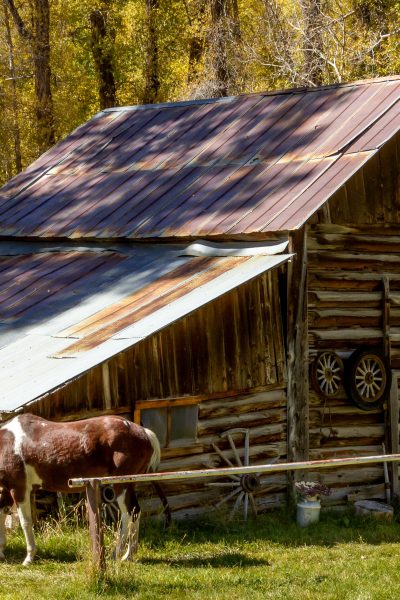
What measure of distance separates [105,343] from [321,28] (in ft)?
68.9

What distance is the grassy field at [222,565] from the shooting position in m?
9.89

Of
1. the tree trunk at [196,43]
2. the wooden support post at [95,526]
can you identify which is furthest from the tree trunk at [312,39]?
the wooden support post at [95,526]

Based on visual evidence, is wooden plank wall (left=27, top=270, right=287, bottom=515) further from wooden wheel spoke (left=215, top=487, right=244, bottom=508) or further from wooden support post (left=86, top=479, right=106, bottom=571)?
wooden support post (left=86, top=479, right=106, bottom=571)

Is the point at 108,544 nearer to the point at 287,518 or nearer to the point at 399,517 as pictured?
the point at 287,518

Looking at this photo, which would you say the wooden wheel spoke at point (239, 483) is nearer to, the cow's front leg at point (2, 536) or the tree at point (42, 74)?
the cow's front leg at point (2, 536)

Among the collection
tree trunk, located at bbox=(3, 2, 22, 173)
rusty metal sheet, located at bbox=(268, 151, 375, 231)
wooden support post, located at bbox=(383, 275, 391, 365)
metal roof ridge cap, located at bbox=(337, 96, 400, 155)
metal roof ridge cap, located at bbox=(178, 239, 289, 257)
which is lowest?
wooden support post, located at bbox=(383, 275, 391, 365)

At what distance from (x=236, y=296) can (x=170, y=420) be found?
1841 millimetres

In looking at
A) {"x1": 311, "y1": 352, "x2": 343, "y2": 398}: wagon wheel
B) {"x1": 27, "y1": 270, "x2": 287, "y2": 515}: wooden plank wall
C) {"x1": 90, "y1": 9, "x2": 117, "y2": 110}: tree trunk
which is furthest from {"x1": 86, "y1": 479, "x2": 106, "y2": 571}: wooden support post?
{"x1": 90, "y1": 9, "x2": 117, "y2": 110}: tree trunk

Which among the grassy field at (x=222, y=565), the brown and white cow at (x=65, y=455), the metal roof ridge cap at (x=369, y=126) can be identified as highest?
the metal roof ridge cap at (x=369, y=126)

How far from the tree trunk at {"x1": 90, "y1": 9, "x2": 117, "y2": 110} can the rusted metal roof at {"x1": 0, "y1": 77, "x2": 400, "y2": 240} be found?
54.2 feet

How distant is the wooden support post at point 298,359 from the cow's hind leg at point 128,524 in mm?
4431

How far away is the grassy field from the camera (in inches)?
389

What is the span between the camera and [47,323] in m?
14.5

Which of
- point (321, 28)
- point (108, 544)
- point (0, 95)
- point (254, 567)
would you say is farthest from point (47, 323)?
point (0, 95)
